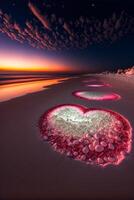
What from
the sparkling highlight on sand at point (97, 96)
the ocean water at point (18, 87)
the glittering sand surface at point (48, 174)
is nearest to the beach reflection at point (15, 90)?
the ocean water at point (18, 87)

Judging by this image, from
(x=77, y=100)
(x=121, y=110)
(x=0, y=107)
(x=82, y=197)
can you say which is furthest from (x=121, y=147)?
(x=0, y=107)

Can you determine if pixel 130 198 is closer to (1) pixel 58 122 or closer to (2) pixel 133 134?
(2) pixel 133 134

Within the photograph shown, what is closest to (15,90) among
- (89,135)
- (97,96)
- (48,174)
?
(97,96)

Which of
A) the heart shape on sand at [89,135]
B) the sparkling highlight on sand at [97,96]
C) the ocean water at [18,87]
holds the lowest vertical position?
the ocean water at [18,87]

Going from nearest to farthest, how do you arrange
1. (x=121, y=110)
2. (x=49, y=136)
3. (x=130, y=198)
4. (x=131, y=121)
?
(x=130, y=198)
(x=49, y=136)
(x=131, y=121)
(x=121, y=110)

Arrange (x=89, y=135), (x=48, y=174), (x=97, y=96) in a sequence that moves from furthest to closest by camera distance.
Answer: (x=97, y=96) < (x=89, y=135) < (x=48, y=174)

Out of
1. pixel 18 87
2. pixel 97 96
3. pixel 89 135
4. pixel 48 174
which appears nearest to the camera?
pixel 48 174

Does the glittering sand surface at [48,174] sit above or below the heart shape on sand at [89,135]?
below

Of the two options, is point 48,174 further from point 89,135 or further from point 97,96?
point 97,96

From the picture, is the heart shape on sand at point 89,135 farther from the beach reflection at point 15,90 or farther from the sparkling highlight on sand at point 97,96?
the beach reflection at point 15,90
